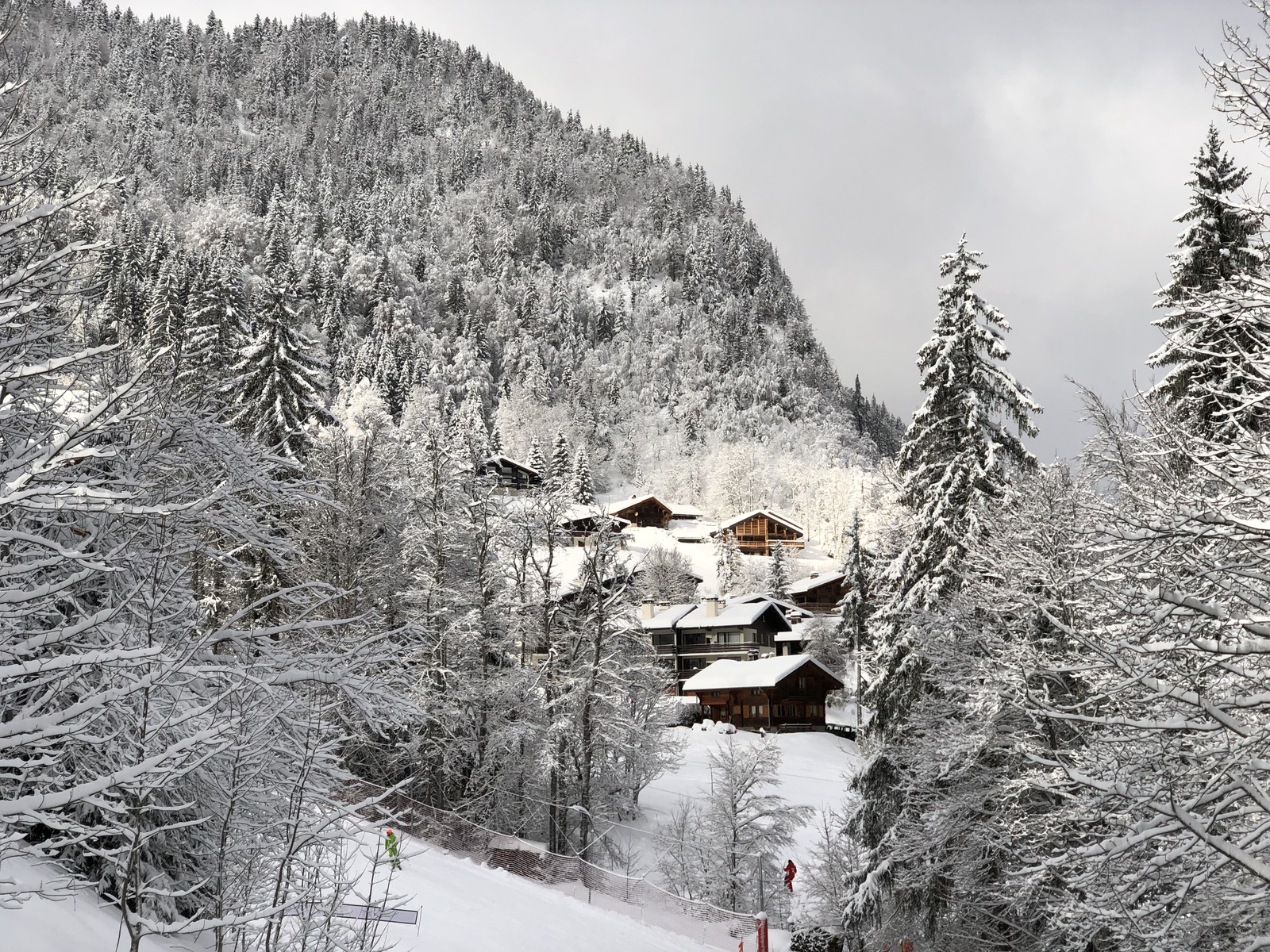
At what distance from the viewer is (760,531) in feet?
399

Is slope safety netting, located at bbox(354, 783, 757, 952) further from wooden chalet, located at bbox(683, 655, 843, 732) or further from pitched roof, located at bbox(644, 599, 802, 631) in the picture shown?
pitched roof, located at bbox(644, 599, 802, 631)

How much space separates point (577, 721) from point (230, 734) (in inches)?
978

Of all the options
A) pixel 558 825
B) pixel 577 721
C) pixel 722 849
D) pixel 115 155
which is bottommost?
pixel 722 849

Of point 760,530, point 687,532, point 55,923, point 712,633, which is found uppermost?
point 760,530

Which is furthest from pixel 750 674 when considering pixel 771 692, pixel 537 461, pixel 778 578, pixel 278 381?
pixel 537 461

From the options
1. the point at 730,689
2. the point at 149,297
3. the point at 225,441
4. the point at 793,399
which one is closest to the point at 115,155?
the point at 149,297

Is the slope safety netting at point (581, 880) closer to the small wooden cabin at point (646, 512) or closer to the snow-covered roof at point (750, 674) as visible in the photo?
the snow-covered roof at point (750, 674)

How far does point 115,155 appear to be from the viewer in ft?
583

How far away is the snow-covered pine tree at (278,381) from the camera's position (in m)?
30.6

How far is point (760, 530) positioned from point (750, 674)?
59.6m

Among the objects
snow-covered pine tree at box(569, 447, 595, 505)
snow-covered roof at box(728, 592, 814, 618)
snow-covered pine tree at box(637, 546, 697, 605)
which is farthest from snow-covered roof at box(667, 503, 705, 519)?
snow-covered roof at box(728, 592, 814, 618)

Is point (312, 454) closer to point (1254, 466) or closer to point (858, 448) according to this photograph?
point (1254, 466)

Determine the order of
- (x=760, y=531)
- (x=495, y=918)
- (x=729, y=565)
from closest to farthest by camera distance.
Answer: (x=495, y=918), (x=729, y=565), (x=760, y=531)

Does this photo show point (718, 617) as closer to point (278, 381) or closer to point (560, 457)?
point (278, 381)
